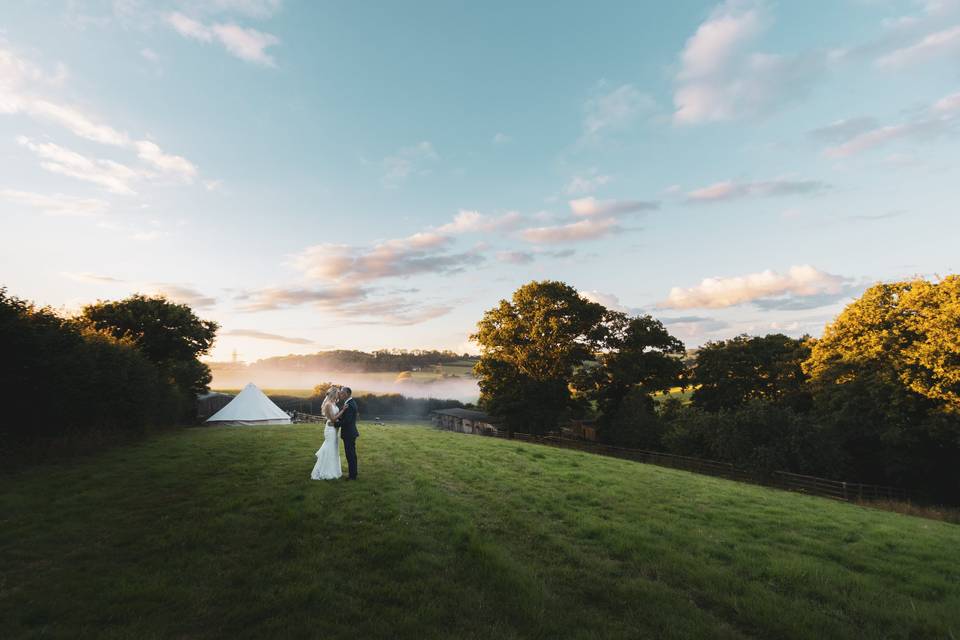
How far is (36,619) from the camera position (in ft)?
15.3

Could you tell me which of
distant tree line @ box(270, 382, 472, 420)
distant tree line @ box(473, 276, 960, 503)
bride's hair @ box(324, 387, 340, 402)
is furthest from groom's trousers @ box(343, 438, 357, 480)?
distant tree line @ box(270, 382, 472, 420)

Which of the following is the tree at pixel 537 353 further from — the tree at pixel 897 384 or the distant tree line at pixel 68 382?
the distant tree line at pixel 68 382

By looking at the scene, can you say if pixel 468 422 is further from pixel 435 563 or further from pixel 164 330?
pixel 435 563

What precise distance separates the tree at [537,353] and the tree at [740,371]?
1214cm

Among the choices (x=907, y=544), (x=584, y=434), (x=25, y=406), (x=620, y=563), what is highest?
(x=25, y=406)

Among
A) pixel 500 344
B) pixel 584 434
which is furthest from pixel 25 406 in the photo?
pixel 584 434

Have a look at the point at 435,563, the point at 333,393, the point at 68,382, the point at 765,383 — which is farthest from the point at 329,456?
the point at 765,383

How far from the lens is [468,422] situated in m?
61.3

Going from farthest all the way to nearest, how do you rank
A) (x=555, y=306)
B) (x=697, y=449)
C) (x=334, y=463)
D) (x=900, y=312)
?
1. (x=555, y=306)
2. (x=697, y=449)
3. (x=900, y=312)
4. (x=334, y=463)

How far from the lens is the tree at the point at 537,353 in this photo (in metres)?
39.3

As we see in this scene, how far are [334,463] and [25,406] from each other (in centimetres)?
1059

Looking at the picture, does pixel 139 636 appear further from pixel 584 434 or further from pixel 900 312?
pixel 584 434

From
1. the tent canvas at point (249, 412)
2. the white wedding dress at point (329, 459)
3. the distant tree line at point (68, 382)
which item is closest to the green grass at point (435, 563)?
the white wedding dress at point (329, 459)

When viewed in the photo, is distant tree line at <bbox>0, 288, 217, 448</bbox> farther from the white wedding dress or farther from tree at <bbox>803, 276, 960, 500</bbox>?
tree at <bbox>803, 276, 960, 500</bbox>
